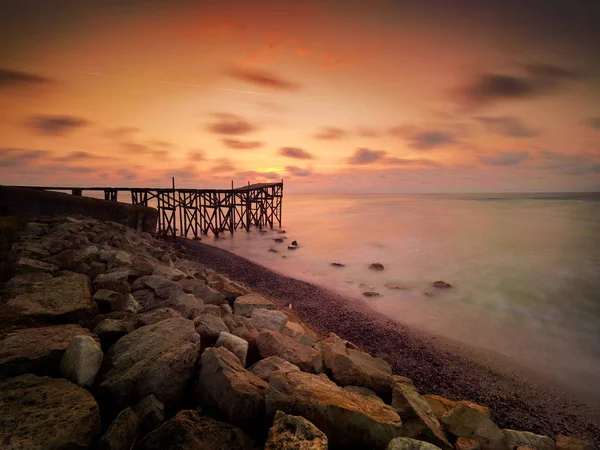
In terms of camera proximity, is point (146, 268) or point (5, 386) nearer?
point (5, 386)

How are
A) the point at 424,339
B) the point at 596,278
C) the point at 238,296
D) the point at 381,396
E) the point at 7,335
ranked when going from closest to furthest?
the point at 7,335 → the point at 381,396 → the point at 238,296 → the point at 424,339 → the point at 596,278

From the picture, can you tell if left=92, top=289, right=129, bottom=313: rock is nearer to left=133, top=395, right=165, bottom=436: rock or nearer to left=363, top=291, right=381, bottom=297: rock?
left=133, top=395, right=165, bottom=436: rock

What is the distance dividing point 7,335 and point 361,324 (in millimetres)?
7497

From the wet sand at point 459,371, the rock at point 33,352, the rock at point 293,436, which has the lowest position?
the wet sand at point 459,371

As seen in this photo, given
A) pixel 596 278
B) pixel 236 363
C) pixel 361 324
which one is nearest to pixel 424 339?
pixel 361 324

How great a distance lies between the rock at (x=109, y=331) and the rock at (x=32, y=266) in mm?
2434

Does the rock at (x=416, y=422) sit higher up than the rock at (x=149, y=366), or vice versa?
the rock at (x=149, y=366)

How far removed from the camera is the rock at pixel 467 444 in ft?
11.0

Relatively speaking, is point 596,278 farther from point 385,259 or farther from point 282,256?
point 282,256

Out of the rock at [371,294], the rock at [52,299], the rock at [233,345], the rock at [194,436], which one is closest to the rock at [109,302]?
the rock at [52,299]

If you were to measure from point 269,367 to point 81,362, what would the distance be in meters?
1.89

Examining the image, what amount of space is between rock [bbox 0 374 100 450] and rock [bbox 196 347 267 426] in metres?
0.90

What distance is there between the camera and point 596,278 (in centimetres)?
1443

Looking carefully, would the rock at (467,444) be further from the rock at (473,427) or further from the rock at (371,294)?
the rock at (371,294)
